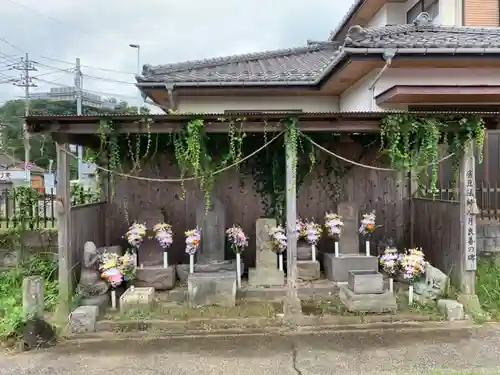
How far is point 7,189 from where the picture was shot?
7.13 meters

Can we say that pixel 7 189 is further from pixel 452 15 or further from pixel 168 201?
pixel 452 15

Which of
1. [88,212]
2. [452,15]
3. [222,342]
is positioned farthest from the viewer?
[452,15]

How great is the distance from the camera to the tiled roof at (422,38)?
21.4 ft

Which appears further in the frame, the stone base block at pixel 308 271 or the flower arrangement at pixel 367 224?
the flower arrangement at pixel 367 224

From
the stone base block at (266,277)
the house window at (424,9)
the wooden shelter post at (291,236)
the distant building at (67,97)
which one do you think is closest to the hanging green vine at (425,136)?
the wooden shelter post at (291,236)

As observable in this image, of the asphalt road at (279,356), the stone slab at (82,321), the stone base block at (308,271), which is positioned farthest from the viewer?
the stone base block at (308,271)

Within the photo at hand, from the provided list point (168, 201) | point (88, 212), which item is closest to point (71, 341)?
point (88, 212)

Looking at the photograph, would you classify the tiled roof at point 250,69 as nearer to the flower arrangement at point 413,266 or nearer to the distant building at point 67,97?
the flower arrangement at point 413,266

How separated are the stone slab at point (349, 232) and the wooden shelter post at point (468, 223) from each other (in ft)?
5.71

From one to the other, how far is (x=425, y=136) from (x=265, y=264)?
3003 mm

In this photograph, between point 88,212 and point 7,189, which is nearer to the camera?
point 88,212

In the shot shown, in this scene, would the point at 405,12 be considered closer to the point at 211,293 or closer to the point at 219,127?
the point at 219,127

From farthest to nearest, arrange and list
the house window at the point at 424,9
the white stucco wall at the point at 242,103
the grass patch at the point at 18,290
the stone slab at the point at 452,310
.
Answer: the white stucco wall at the point at 242,103
the house window at the point at 424,9
the stone slab at the point at 452,310
the grass patch at the point at 18,290

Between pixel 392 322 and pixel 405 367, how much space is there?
126 cm
